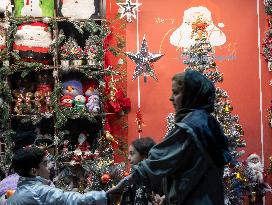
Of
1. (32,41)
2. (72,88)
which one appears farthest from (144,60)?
(32,41)

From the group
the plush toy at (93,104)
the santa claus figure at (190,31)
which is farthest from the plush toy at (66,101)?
the santa claus figure at (190,31)

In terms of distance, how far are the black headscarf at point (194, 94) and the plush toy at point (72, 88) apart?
3.27 m

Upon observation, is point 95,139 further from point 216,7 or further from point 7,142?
point 216,7

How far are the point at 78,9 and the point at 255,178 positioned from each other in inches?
116

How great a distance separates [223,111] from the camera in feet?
17.7

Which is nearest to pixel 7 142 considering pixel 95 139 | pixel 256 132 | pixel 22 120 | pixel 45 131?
pixel 22 120

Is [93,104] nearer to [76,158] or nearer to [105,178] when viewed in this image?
[76,158]

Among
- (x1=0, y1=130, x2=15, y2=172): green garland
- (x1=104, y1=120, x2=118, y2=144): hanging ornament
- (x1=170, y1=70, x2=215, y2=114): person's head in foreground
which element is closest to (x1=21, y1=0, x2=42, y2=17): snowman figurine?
(x1=0, y1=130, x2=15, y2=172): green garland

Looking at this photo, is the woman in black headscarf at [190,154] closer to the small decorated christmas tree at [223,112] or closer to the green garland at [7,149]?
the small decorated christmas tree at [223,112]

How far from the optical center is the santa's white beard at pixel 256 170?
5772 mm

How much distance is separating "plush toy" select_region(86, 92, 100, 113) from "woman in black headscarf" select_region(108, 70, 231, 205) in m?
3.09

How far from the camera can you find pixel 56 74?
5582 mm

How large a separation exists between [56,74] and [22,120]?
0.66 meters

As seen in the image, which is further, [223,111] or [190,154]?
[223,111]
